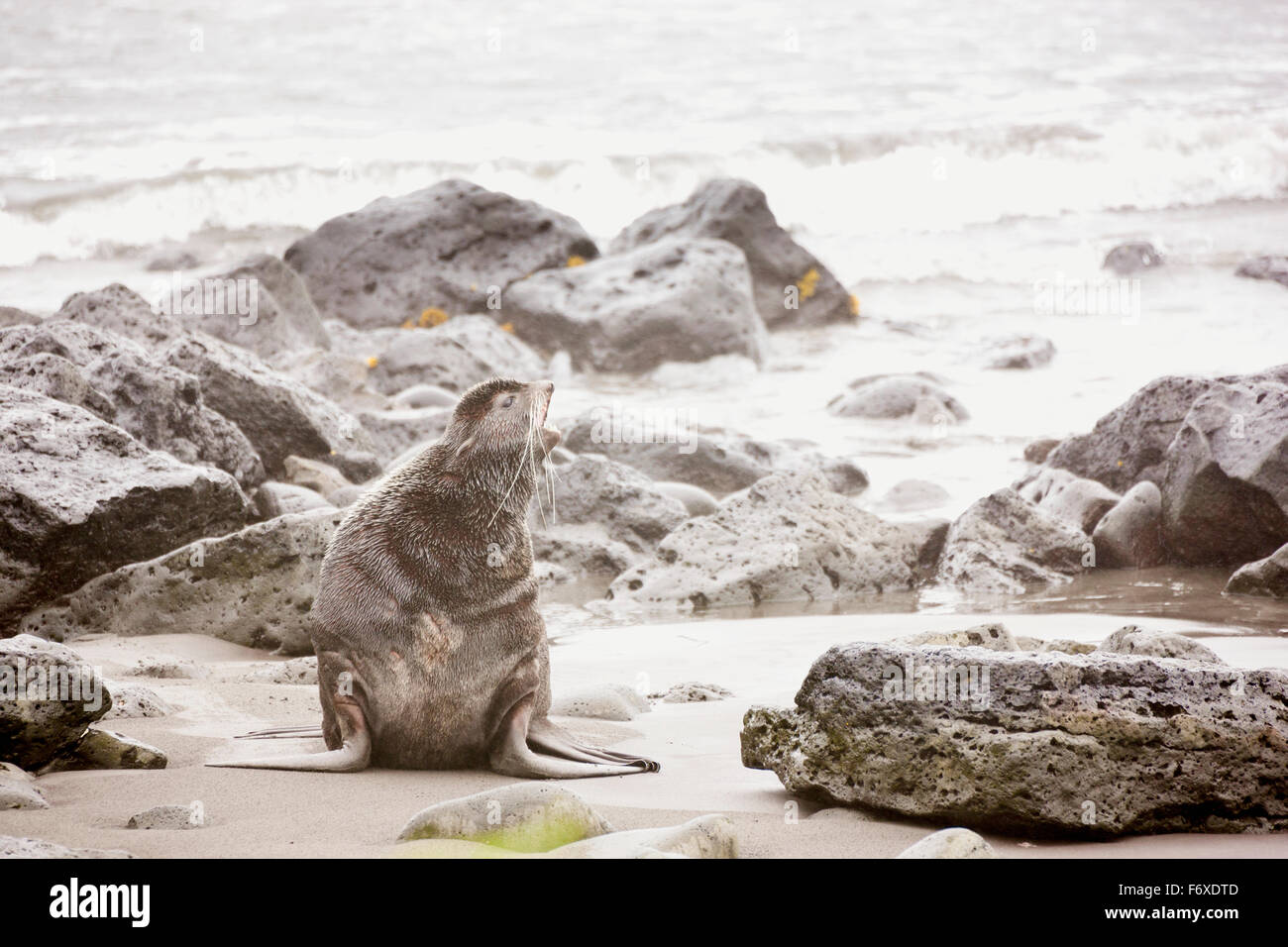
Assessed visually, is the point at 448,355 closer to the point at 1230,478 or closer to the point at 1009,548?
the point at 1009,548

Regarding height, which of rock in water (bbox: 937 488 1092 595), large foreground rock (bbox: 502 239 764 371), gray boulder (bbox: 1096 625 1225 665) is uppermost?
large foreground rock (bbox: 502 239 764 371)

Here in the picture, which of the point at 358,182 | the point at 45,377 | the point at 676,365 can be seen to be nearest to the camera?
the point at 45,377

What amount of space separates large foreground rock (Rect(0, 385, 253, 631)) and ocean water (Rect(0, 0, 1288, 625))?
508cm

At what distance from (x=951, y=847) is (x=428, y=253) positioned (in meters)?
14.7

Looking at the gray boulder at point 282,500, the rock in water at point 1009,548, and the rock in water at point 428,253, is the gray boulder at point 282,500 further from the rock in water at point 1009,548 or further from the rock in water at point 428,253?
the rock in water at point 428,253

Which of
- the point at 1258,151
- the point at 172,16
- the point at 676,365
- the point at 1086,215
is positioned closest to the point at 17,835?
the point at 676,365

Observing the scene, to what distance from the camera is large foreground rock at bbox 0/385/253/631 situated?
6887 millimetres

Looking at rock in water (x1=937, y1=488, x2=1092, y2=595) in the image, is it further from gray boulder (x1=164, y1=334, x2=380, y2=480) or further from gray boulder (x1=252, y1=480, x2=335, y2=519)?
gray boulder (x1=164, y1=334, x2=380, y2=480)

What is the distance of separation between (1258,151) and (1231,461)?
23518 millimetres

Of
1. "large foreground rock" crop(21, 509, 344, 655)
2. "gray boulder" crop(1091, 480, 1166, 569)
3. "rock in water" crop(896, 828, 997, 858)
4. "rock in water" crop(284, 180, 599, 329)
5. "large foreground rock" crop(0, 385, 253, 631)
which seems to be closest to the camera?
"rock in water" crop(896, 828, 997, 858)

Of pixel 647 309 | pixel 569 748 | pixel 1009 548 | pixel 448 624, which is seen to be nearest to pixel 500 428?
pixel 448 624

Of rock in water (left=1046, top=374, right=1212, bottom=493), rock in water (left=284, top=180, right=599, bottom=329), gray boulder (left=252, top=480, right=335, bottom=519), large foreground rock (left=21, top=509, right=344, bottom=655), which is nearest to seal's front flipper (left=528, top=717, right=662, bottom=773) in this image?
large foreground rock (left=21, top=509, right=344, bottom=655)

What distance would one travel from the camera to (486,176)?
28.5m

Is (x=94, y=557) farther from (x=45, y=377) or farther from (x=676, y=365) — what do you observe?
(x=676, y=365)
